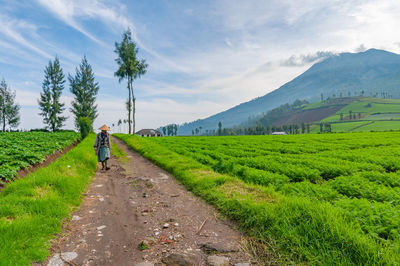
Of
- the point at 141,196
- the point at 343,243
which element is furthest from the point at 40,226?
the point at 343,243

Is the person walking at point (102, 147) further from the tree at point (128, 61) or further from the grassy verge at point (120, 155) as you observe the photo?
the tree at point (128, 61)

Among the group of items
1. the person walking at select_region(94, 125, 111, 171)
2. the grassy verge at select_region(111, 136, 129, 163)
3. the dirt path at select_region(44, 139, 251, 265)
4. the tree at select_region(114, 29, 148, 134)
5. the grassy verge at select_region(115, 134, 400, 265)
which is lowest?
the dirt path at select_region(44, 139, 251, 265)

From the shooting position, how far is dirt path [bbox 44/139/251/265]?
12.4 feet

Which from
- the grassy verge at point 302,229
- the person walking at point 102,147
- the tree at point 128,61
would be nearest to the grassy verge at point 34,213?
the person walking at point 102,147

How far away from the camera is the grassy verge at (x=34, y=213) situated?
3679mm

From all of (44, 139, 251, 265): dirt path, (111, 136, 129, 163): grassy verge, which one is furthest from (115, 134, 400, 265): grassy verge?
(111, 136, 129, 163): grassy verge

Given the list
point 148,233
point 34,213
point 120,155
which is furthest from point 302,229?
point 120,155

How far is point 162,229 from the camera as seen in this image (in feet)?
16.3

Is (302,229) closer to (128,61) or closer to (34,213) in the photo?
(34,213)

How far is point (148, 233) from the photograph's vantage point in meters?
4.78

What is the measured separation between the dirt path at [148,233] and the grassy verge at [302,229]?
1.95 ft

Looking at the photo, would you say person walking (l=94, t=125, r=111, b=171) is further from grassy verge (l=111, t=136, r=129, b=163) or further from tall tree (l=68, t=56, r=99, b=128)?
tall tree (l=68, t=56, r=99, b=128)

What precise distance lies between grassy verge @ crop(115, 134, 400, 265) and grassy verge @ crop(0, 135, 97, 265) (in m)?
4.48

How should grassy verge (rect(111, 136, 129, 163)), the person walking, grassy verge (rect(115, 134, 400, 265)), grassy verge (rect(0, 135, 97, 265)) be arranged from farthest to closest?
grassy verge (rect(111, 136, 129, 163)) < the person walking < grassy verge (rect(0, 135, 97, 265)) < grassy verge (rect(115, 134, 400, 265))
